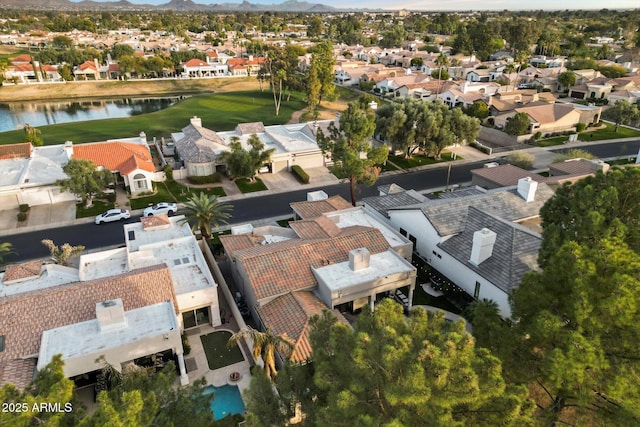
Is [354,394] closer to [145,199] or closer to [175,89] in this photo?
[145,199]

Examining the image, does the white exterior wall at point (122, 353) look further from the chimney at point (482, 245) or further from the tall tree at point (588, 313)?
the chimney at point (482, 245)

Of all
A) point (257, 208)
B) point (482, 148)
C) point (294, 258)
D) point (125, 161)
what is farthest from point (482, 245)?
point (125, 161)

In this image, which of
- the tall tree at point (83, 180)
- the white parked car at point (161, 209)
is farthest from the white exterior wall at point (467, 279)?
the tall tree at point (83, 180)

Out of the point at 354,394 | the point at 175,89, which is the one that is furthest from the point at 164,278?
the point at 175,89

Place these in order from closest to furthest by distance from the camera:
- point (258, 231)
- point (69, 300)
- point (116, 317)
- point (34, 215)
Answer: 1. point (116, 317)
2. point (69, 300)
3. point (258, 231)
4. point (34, 215)

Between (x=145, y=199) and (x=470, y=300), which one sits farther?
(x=145, y=199)

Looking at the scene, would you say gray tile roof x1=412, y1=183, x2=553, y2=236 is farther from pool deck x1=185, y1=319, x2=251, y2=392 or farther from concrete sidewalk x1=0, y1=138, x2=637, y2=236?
concrete sidewalk x1=0, y1=138, x2=637, y2=236
